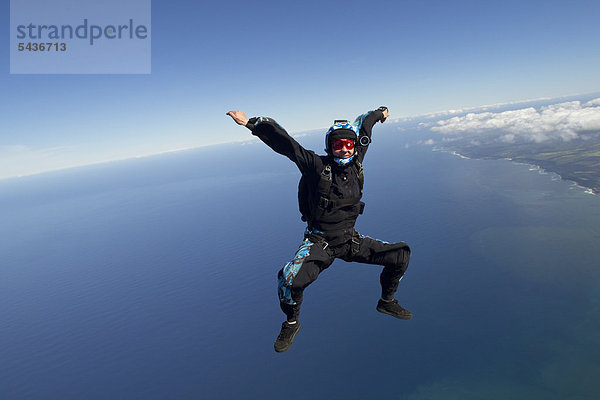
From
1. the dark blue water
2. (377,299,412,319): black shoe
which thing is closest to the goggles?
(377,299,412,319): black shoe

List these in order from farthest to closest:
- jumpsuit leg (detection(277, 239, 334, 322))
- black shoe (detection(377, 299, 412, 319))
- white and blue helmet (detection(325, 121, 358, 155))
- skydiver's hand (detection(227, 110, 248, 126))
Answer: black shoe (detection(377, 299, 412, 319)) < white and blue helmet (detection(325, 121, 358, 155)) < jumpsuit leg (detection(277, 239, 334, 322)) < skydiver's hand (detection(227, 110, 248, 126))

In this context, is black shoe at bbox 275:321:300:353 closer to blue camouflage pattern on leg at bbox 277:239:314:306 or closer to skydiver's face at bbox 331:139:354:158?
blue camouflage pattern on leg at bbox 277:239:314:306

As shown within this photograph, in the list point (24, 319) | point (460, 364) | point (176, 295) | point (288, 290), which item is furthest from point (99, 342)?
point (288, 290)

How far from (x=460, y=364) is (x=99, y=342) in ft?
237

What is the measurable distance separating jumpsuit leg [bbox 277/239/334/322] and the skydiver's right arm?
130 centimetres

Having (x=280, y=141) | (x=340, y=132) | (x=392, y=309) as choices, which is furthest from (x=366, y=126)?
(x=392, y=309)

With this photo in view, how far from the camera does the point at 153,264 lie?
3477 inches

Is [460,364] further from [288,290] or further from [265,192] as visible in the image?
[265,192]

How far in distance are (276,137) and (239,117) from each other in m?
0.58

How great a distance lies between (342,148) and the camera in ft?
13.6

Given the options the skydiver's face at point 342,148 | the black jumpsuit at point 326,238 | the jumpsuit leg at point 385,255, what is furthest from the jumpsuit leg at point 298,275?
the skydiver's face at point 342,148

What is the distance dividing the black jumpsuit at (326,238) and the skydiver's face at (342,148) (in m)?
0.18

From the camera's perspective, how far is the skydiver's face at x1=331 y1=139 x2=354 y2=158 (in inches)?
163

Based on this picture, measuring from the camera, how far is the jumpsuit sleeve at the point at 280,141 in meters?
3.82
